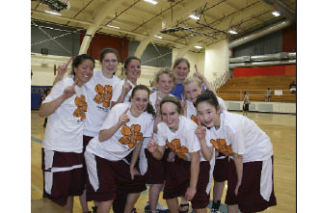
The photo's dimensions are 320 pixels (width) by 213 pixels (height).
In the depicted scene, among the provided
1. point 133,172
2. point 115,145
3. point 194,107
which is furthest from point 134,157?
point 194,107

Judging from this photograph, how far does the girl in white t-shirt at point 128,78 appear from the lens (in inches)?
82.6

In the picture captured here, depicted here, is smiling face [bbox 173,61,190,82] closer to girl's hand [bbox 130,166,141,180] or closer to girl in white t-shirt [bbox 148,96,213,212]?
girl in white t-shirt [bbox 148,96,213,212]

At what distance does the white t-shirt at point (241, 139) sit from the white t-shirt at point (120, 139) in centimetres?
60

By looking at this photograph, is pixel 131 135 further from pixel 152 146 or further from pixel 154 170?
pixel 154 170

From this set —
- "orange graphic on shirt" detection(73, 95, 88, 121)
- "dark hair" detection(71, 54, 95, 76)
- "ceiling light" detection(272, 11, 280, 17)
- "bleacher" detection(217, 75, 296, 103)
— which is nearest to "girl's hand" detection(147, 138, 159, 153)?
"orange graphic on shirt" detection(73, 95, 88, 121)

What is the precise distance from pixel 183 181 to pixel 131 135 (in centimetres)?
61

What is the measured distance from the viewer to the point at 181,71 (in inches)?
90.5

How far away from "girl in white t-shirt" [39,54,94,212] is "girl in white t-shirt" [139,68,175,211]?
0.60 meters

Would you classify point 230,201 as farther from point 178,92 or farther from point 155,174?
point 178,92

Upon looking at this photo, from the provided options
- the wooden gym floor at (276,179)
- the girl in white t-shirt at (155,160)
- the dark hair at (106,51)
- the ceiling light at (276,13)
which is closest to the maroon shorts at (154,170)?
the girl in white t-shirt at (155,160)

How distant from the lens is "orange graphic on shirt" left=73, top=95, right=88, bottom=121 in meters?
1.88

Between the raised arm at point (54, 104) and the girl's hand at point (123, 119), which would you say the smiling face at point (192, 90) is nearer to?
the girl's hand at point (123, 119)
